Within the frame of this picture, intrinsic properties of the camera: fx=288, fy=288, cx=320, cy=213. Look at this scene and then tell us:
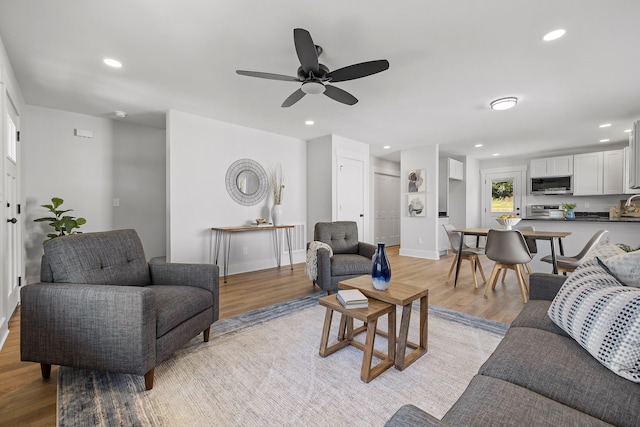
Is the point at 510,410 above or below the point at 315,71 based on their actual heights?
below

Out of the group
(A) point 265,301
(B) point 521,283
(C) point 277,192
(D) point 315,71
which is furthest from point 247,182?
(B) point 521,283

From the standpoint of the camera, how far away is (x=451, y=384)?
1697 millimetres

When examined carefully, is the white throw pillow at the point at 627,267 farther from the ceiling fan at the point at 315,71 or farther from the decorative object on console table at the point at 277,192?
the decorative object on console table at the point at 277,192

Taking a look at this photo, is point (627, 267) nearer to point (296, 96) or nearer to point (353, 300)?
point (353, 300)

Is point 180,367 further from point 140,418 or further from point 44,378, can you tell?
point 44,378

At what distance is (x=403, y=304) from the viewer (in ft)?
5.92

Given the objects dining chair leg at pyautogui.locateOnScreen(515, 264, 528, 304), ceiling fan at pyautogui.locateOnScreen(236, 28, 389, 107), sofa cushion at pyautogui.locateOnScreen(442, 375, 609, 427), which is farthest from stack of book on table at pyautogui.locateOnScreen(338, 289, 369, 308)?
dining chair leg at pyautogui.locateOnScreen(515, 264, 528, 304)

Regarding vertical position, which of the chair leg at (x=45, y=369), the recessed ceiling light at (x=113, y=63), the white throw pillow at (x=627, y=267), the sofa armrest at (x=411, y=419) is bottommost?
the chair leg at (x=45, y=369)

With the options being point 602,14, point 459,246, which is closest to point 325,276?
point 459,246

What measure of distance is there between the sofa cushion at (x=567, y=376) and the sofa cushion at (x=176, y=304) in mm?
1655

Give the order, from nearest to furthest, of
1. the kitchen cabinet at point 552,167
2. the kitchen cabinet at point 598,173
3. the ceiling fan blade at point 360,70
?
1. the ceiling fan blade at point 360,70
2. the kitchen cabinet at point 598,173
3. the kitchen cabinet at point 552,167

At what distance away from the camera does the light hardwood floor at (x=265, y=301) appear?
5.02ft

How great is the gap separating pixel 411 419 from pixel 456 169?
741 cm

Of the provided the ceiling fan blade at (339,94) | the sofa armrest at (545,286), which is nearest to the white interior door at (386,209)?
the ceiling fan blade at (339,94)
